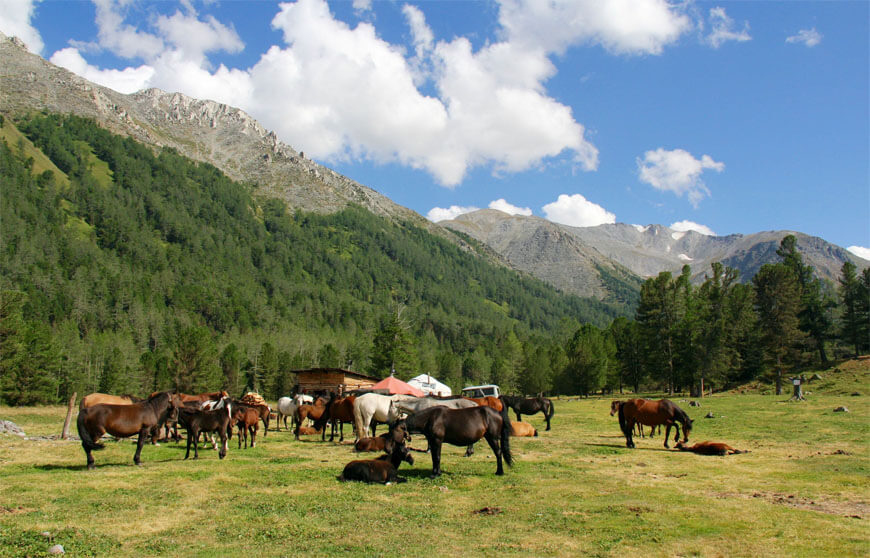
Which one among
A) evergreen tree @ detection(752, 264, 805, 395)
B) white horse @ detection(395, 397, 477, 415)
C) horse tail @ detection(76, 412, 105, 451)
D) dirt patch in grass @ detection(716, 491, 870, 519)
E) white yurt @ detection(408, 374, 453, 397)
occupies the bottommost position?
white yurt @ detection(408, 374, 453, 397)

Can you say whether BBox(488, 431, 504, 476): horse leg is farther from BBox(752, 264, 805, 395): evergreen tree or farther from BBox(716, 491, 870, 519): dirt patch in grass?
BBox(752, 264, 805, 395): evergreen tree

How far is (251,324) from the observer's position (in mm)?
152625

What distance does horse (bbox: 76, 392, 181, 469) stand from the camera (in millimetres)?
14453

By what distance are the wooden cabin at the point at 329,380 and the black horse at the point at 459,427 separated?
132ft

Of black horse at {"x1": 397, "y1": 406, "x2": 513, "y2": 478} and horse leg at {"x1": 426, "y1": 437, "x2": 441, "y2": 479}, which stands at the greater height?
black horse at {"x1": 397, "y1": 406, "x2": 513, "y2": 478}

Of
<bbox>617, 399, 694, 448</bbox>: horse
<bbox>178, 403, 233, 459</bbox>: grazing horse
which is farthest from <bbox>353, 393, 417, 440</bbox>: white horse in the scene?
<bbox>617, 399, 694, 448</bbox>: horse

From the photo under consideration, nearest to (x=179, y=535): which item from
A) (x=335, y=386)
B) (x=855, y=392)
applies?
(x=335, y=386)

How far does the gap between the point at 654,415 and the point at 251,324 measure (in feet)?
486

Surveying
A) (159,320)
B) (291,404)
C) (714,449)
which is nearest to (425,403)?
(714,449)

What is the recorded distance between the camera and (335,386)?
54.6m

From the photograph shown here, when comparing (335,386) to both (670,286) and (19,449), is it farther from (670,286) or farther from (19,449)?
(670,286)

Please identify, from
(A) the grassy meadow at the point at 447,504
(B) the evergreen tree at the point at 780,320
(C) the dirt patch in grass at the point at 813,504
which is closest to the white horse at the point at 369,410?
(A) the grassy meadow at the point at 447,504

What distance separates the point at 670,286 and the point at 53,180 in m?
208

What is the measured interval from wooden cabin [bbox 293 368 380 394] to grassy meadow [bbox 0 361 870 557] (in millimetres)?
36169
